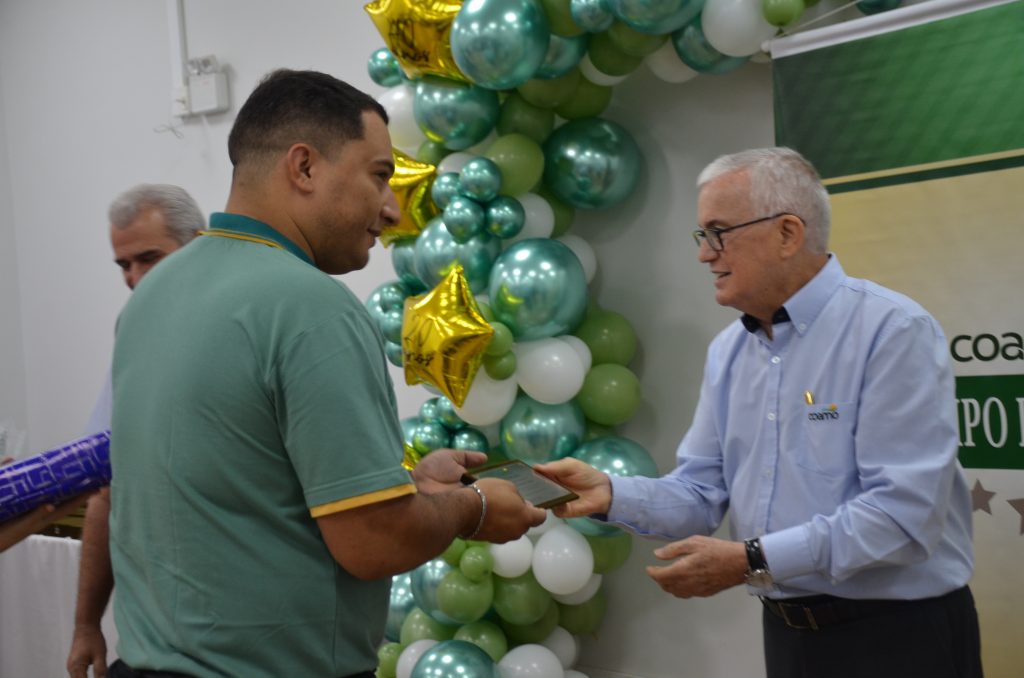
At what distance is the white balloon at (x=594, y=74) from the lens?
10.1ft

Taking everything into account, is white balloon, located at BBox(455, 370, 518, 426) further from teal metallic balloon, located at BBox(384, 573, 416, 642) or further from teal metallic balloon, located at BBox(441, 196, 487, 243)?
teal metallic balloon, located at BBox(384, 573, 416, 642)

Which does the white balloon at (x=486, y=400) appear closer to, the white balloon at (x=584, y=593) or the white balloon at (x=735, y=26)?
the white balloon at (x=584, y=593)

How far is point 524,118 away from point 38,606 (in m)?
2.34

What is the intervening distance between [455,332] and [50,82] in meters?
3.90

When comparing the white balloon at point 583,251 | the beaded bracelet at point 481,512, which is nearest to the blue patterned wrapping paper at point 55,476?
the beaded bracelet at point 481,512

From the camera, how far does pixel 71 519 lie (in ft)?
14.8

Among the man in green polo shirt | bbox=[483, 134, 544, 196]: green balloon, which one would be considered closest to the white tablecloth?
bbox=[483, 134, 544, 196]: green balloon

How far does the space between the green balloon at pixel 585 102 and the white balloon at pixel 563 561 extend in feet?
4.34

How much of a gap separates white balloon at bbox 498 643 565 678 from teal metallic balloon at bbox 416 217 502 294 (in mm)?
1153

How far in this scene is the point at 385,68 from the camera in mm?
3469

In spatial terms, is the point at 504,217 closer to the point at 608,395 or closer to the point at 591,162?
the point at 591,162

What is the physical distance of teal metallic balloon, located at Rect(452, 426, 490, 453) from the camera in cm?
325

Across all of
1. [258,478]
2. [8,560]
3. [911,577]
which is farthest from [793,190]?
[8,560]

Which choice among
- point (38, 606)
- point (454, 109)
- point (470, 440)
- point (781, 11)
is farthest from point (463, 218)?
point (38, 606)
